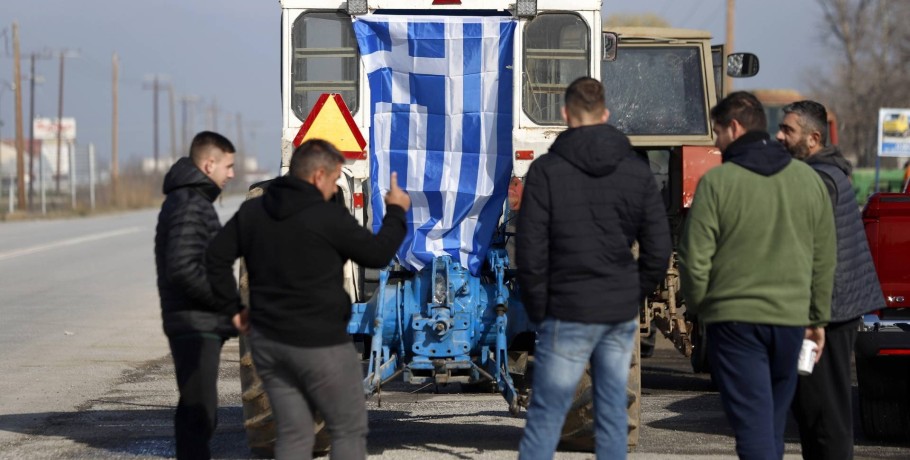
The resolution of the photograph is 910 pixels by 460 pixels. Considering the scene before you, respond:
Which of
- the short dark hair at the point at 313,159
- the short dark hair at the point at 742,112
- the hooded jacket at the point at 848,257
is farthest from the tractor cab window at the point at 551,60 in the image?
the short dark hair at the point at 313,159

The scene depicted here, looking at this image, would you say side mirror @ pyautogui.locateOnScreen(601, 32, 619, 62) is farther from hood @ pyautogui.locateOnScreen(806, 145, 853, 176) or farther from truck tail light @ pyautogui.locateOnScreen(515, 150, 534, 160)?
hood @ pyautogui.locateOnScreen(806, 145, 853, 176)

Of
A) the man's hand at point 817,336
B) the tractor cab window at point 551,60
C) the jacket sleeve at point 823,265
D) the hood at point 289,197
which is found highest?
the tractor cab window at point 551,60

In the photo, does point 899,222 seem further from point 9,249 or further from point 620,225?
A: point 9,249

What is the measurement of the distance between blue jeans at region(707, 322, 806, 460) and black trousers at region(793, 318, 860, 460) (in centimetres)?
59

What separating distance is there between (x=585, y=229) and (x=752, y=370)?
966mm

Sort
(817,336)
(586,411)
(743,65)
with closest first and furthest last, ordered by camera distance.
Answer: (817,336)
(586,411)
(743,65)

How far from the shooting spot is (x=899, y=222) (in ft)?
27.3

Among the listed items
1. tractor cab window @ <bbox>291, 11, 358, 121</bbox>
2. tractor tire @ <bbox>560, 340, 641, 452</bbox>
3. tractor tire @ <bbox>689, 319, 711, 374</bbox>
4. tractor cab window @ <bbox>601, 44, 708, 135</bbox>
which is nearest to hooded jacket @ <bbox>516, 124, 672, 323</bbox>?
tractor tire @ <bbox>560, 340, 641, 452</bbox>

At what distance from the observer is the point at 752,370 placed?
6.29 m

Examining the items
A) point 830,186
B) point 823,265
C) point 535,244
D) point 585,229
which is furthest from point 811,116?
point 535,244

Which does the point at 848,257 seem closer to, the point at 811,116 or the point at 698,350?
the point at 811,116

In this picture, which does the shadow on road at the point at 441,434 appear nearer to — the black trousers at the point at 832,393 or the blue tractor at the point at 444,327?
the blue tractor at the point at 444,327

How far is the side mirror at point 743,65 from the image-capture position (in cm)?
1280

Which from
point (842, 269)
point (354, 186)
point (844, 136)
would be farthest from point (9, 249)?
point (844, 136)
